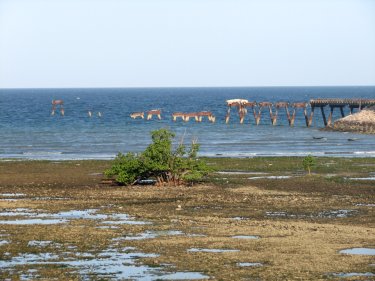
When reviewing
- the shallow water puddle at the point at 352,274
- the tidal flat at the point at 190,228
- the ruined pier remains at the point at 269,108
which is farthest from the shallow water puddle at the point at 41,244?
the ruined pier remains at the point at 269,108

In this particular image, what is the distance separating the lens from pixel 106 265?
58.8 feet

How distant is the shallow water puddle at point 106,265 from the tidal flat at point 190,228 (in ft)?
0.07

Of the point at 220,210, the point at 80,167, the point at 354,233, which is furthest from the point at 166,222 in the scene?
the point at 80,167

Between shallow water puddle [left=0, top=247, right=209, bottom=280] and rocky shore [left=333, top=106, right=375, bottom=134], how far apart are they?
2206 inches

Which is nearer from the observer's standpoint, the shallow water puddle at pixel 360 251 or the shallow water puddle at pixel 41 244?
the shallow water puddle at pixel 360 251

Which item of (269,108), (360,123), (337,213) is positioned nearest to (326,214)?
(337,213)

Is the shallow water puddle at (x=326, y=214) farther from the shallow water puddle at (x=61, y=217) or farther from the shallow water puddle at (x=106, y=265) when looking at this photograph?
the shallow water puddle at (x=106, y=265)

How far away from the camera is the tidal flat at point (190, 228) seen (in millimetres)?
17531

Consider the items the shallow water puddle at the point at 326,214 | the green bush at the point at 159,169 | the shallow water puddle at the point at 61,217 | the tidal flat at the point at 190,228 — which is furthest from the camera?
the green bush at the point at 159,169

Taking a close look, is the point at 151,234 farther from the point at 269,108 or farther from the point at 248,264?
the point at 269,108

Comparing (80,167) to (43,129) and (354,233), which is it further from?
(43,129)

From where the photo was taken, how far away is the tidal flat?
17.5 m

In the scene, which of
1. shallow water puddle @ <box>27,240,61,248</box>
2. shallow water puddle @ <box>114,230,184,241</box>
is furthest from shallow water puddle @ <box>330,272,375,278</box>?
shallow water puddle @ <box>27,240,61,248</box>

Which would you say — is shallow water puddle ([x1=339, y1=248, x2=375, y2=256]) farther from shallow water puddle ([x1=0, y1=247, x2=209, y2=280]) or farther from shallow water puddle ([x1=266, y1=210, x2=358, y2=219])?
shallow water puddle ([x1=266, y1=210, x2=358, y2=219])
